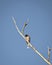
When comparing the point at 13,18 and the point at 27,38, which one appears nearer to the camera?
the point at 27,38

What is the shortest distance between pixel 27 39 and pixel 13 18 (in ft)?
3.20

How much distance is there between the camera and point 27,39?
1.48m

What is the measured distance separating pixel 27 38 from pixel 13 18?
0.97 metres

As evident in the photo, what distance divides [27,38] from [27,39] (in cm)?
1

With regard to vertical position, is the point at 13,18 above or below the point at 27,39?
above

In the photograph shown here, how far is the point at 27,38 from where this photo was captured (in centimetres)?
148

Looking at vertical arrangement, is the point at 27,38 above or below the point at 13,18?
below

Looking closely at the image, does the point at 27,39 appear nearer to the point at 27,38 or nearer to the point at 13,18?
the point at 27,38

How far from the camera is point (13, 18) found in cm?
239

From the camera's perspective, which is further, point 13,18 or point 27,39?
point 13,18

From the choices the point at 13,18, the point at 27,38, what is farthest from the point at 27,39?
the point at 13,18
